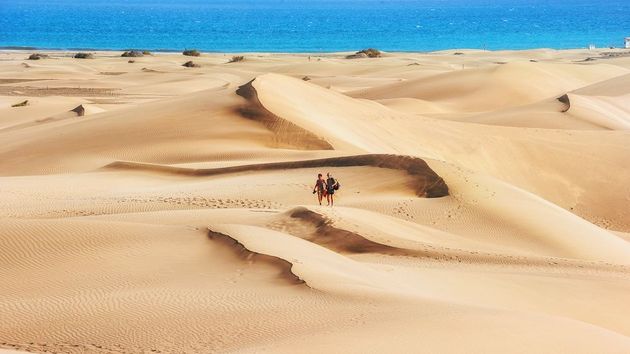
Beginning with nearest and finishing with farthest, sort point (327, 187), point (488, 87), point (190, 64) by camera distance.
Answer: point (327, 187) < point (488, 87) < point (190, 64)

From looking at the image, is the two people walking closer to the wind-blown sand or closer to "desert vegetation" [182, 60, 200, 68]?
the wind-blown sand

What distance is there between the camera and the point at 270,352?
23.8 feet

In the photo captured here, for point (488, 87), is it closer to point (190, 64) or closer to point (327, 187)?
point (190, 64)

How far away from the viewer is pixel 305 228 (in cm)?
1300

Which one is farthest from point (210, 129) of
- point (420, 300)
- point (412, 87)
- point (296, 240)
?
point (412, 87)

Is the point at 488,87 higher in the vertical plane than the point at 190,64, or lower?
lower

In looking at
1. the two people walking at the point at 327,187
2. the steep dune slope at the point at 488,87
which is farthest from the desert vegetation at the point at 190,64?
the two people walking at the point at 327,187

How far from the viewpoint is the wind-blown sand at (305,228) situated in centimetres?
811

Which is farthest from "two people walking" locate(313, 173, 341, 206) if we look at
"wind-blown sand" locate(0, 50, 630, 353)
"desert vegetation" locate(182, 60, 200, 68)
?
"desert vegetation" locate(182, 60, 200, 68)

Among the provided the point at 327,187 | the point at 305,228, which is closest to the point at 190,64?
the point at 327,187

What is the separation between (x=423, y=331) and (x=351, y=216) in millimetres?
5897

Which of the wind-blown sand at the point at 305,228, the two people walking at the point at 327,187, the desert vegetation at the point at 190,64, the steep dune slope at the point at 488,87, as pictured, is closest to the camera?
the wind-blown sand at the point at 305,228

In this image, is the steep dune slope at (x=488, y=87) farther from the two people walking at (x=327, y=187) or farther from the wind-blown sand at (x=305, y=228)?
the two people walking at (x=327, y=187)

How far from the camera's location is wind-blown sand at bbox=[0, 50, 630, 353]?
26.6 ft
